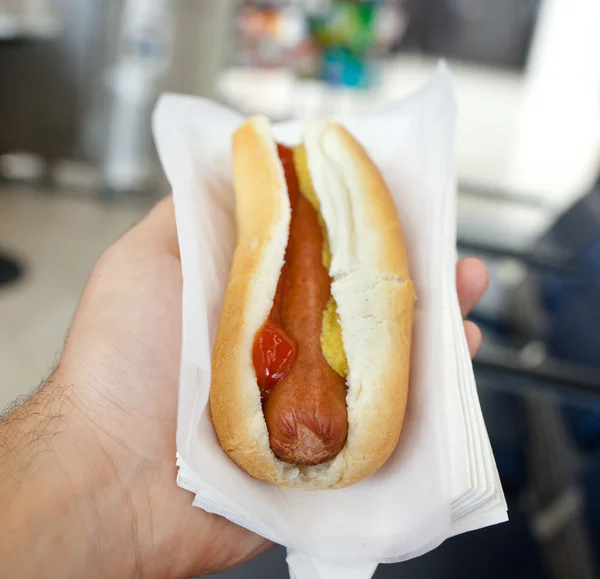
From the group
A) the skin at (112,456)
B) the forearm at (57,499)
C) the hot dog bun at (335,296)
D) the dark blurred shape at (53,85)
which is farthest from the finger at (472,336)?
the dark blurred shape at (53,85)

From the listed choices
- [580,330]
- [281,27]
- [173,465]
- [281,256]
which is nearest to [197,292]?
[281,256]

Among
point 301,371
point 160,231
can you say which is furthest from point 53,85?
point 301,371

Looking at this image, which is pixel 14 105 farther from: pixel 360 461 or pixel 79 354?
pixel 360 461

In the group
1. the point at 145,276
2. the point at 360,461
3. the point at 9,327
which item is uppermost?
the point at 145,276

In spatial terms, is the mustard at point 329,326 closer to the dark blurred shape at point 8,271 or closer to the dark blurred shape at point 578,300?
the dark blurred shape at point 578,300

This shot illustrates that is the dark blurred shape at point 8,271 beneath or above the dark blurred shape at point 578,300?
beneath

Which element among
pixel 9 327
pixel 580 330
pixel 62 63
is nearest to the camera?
pixel 580 330
